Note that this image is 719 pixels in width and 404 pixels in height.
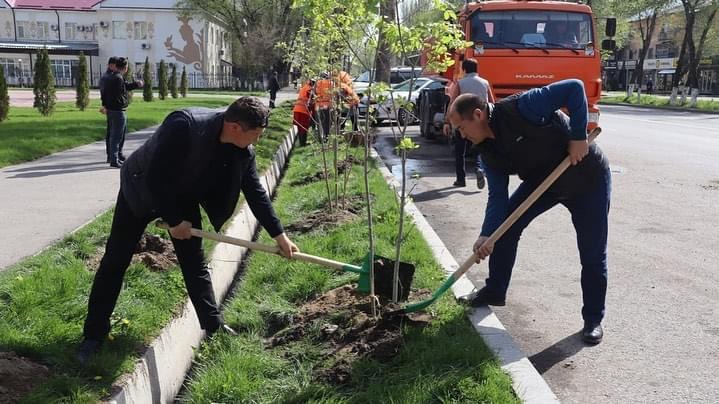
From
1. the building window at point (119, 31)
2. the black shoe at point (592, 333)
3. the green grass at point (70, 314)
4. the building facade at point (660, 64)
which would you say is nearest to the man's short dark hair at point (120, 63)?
the green grass at point (70, 314)

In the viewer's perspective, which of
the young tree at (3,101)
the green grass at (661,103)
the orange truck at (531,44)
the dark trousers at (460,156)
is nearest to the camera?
the dark trousers at (460,156)

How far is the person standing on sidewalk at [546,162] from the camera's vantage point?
12.6 ft

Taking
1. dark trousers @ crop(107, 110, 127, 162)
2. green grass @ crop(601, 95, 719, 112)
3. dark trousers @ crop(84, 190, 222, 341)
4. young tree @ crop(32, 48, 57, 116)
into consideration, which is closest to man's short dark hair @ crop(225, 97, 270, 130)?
dark trousers @ crop(84, 190, 222, 341)

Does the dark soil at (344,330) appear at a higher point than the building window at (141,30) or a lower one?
lower

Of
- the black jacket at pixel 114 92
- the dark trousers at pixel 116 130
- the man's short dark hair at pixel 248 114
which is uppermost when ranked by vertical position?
the black jacket at pixel 114 92

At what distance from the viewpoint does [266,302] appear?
4.68m

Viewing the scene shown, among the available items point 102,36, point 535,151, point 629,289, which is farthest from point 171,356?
point 102,36

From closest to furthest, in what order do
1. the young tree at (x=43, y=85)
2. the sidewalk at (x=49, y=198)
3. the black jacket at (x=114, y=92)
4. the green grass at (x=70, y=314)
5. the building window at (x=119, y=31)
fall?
the green grass at (x=70, y=314), the sidewalk at (x=49, y=198), the black jacket at (x=114, y=92), the young tree at (x=43, y=85), the building window at (x=119, y=31)

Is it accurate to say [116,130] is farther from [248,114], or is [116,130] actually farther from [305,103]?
[248,114]

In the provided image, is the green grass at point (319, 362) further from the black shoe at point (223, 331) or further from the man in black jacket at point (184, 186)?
the man in black jacket at point (184, 186)

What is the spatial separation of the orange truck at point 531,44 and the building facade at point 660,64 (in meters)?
47.2

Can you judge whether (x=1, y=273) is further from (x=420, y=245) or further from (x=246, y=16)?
(x=246, y=16)

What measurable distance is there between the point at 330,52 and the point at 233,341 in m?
3.95

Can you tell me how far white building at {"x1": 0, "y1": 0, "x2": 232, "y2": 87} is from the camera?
58.2 meters
